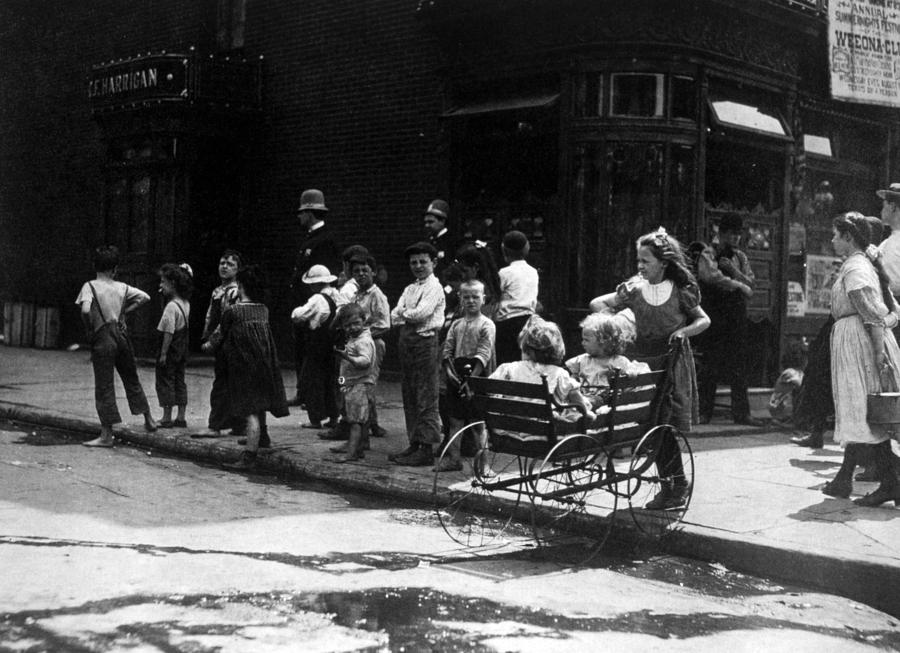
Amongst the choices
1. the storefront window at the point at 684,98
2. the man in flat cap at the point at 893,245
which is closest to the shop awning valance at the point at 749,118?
the storefront window at the point at 684,98

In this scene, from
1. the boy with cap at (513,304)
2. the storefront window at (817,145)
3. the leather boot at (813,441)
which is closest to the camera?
the boy with cap at (513,304)

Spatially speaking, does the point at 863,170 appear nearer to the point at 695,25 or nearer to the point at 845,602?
the point at 695,25

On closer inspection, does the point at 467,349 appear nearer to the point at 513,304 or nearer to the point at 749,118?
the point at 513,304

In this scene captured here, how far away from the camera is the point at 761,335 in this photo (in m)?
13.5

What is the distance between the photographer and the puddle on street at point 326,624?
4.18 m

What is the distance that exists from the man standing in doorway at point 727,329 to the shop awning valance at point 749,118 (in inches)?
63.8

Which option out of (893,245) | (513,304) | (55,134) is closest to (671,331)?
(513,304)

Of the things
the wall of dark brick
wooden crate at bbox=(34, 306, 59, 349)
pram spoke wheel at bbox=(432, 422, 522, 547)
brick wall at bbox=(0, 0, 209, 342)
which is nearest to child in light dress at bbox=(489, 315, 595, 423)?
pram spoke wheel at bbox=(432, 422, 522, 547)

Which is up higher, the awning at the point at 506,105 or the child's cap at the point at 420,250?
the awning at the point at 506,105

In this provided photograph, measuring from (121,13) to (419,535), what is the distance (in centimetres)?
1547

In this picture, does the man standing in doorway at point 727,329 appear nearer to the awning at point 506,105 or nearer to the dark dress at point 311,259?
the awning at point 506,105

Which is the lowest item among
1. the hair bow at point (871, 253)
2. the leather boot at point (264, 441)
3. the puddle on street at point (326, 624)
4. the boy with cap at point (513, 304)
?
the puddle on street at point (326, 624)

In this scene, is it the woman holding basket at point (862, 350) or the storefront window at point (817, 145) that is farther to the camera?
the storefront window at point (817, 145)

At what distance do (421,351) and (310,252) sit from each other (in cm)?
277
